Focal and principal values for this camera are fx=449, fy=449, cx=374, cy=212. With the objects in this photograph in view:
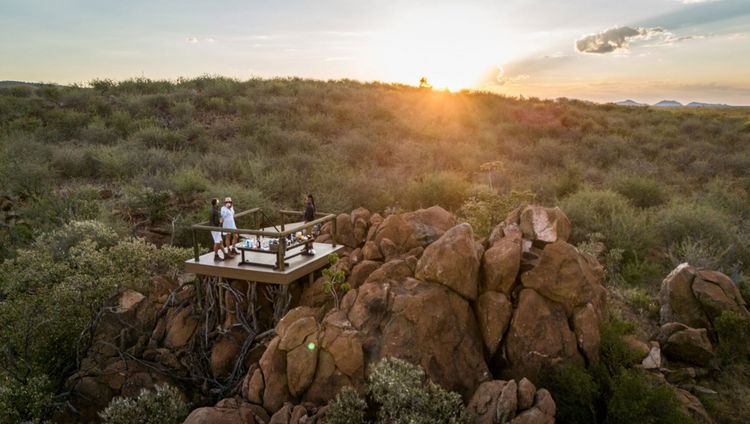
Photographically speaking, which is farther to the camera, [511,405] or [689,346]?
[689,346]

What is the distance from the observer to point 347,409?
487 cm

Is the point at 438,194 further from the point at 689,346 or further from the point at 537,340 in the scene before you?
the point at 537,340

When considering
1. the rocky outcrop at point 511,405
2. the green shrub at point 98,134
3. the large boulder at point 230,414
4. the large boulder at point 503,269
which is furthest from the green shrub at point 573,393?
the green shrub at point 98,134

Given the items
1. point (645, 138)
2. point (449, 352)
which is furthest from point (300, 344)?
point (645, 138)

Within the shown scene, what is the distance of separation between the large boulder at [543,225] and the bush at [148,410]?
17.4 feet

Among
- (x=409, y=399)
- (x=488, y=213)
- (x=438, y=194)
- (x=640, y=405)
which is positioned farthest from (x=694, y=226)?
(x=409, y=399)

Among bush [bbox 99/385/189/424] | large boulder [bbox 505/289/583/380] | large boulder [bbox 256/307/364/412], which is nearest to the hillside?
large boulder [bbox 505/289/583/380]

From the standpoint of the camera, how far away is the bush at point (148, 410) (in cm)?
558

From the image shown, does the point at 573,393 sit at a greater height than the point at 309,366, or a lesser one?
lesser

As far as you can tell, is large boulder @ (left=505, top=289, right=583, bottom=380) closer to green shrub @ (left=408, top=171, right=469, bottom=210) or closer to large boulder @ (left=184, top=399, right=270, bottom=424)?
large boulder @ (left=184, top=399, right=270, bottom=424)

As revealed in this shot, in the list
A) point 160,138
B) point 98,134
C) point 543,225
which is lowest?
point 543,225

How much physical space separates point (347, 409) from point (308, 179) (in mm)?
11568

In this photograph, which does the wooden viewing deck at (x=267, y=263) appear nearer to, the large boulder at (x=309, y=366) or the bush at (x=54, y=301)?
the large boulder at (x=309, y=366)

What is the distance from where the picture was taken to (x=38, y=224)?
11.6 m
